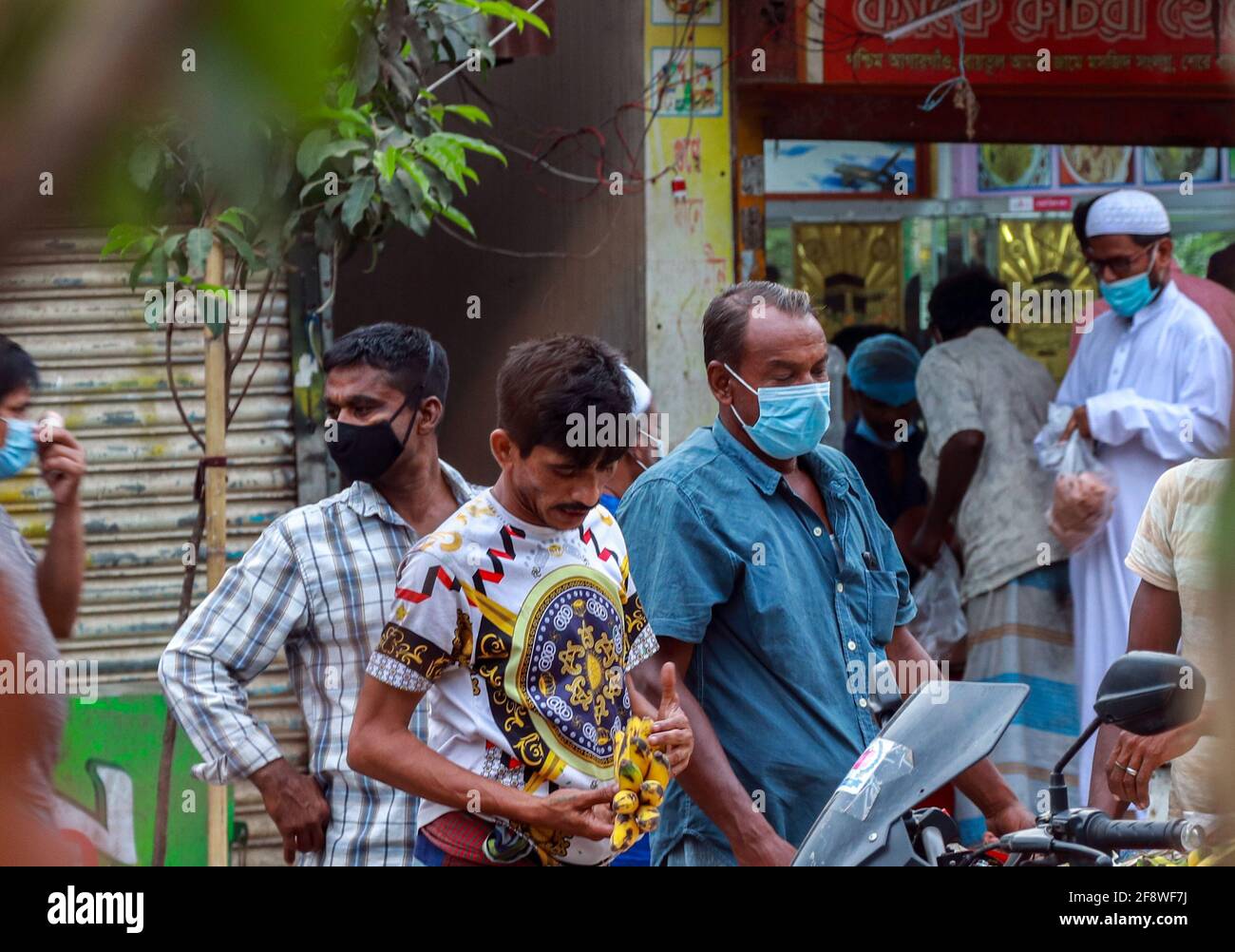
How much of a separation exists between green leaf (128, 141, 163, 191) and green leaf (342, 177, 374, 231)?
3.59 m

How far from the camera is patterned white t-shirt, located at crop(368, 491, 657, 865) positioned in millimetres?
2420

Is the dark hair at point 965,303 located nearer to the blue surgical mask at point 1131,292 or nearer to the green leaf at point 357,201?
the blue surgical mask at point 1131,292

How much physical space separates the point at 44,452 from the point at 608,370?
4.69 ft

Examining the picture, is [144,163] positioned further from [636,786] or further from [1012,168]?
[1012,168]

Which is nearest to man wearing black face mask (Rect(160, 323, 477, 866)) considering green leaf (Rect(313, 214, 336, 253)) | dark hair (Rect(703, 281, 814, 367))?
dark hair (Rect(703, 281, 814, 367))

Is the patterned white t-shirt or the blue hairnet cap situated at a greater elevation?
the blue hairnet cap

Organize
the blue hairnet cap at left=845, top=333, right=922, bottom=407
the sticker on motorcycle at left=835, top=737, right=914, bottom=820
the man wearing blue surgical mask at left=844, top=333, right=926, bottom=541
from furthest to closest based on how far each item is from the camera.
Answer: the blue hairnet cap at left=845, top=333, right=922, bottom=407, the man wearing blue surgical mask at left=844, top=333, right=926, bottom=541, the sticker on motorcycle at left=835, top=737, right=914, bottom=820

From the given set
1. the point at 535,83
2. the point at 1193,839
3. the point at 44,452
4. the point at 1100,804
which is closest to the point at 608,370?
the point at 1193,839

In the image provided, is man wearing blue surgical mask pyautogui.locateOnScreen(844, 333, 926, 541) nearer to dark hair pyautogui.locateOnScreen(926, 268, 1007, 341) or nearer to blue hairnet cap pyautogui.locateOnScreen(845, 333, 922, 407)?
blue hairnet cap pyautogui.locateOnScreen(845, 333, 922, 407)

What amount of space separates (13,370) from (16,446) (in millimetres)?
162

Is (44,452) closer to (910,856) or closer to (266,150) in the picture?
(910,856)

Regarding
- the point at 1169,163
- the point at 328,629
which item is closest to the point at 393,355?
the point at 328,629

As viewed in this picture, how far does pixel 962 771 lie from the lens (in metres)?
2.43

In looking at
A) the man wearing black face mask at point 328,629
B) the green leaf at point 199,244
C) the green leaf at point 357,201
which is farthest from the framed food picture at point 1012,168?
the man wearing black face mask at point 328,629
